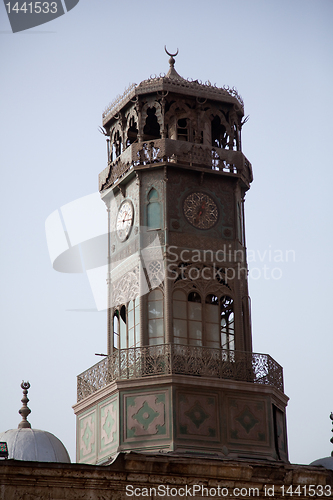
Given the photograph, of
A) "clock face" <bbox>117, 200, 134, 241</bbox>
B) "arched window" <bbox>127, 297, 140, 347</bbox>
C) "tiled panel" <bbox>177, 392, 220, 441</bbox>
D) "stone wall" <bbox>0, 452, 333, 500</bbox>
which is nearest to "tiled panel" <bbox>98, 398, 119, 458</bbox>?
"tiled panel" <bbox>177, 392, 220, 441</bbox>

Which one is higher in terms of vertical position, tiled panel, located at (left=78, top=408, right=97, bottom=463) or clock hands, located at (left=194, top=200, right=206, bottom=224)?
clock hands, located at (left=194, top=200, right=206, bottom=224)

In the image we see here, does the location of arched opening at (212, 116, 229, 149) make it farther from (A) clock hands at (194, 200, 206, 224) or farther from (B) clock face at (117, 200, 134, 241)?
(B) clock face at (117, 200, 134, 241)

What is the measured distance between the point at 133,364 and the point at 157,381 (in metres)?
0.94

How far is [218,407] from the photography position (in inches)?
965

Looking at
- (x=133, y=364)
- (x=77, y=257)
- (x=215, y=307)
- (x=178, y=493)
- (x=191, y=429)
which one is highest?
(x=77, y=257)

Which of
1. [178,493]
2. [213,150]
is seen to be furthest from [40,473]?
[213,150]

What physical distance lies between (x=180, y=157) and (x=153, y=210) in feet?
5.84

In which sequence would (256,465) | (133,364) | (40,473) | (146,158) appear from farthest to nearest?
(146,158)
(133,364)
(256,465)
(40,473)

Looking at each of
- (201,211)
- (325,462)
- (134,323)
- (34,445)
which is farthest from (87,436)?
(201,211)

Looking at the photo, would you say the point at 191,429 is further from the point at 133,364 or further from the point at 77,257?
the point at 77,257

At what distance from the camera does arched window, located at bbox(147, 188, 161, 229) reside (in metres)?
26.8

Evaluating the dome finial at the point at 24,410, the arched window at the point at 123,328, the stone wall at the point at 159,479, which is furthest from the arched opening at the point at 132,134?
the stone wall at the point at 159,479

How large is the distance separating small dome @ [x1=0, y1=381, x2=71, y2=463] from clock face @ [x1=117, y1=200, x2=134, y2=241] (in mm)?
6074

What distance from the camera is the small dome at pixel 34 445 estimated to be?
24.7 meters
